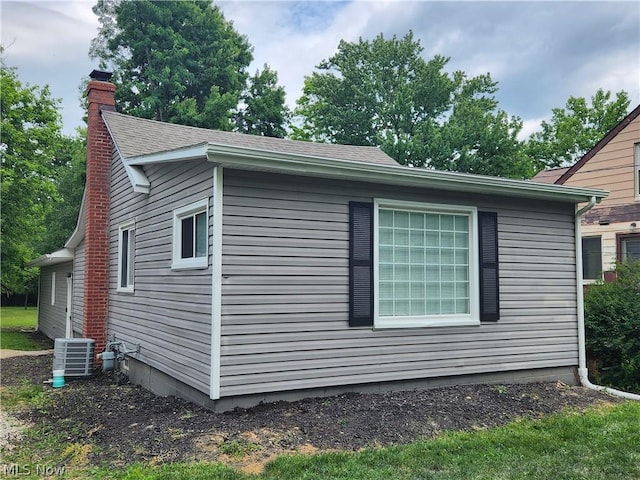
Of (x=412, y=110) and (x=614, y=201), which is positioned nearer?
(x=614, y=201)

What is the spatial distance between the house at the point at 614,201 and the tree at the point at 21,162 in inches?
664

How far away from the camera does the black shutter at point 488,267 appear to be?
23.5 ft

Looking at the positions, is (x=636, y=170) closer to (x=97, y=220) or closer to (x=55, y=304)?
(x=97, y=220)

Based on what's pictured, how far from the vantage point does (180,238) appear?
6883mm

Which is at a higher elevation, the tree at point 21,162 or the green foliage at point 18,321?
the tree at point 21,162

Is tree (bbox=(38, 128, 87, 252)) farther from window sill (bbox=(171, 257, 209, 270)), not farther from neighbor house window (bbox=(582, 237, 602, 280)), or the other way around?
neighbor house window (bbox=(582, 237, 602, 280))

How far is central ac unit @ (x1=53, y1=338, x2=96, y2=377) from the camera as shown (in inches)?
349

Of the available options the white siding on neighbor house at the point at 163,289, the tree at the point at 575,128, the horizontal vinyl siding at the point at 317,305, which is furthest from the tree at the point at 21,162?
the tree at the point at 575,128

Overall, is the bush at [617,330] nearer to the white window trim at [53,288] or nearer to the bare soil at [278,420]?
the bare soil at [278,420]

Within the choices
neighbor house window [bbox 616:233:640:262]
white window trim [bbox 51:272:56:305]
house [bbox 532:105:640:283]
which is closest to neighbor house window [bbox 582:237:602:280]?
house [bbox 532:105:640:283]

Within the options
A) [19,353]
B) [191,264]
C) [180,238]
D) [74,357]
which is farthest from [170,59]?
[191,264]

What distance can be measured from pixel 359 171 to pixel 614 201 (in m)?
7.88

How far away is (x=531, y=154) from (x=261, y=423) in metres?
29.9

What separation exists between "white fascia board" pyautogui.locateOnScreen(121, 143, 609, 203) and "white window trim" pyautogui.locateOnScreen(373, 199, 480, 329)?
0.91 feet
